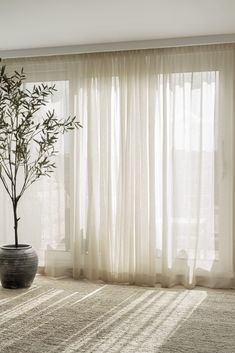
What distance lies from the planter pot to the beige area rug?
0.11 m

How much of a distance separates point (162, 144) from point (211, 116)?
56 cm

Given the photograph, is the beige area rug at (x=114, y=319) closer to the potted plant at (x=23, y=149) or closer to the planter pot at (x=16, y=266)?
the planter pot at (x=16, y=266)

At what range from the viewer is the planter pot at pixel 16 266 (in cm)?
494

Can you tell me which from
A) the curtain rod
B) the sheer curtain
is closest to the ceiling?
the curtain rod

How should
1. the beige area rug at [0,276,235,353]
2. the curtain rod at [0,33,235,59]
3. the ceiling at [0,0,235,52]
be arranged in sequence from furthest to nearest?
the curtain rod at [0,33,235,59] < the ceiling at [0,0,235,52] < the beige area rug at [0,276,235,353]

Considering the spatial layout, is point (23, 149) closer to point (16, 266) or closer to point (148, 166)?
point (16, 266)

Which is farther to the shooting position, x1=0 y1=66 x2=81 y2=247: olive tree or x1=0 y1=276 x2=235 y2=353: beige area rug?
x1=0 y1=66 x2=81 y2=247: olive tree

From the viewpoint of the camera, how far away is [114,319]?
4.07 meters

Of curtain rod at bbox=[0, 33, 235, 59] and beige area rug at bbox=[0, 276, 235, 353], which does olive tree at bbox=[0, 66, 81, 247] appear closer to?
curtain rod at bbox=[0, 33, 235, 59]

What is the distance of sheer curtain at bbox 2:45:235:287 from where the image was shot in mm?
5035

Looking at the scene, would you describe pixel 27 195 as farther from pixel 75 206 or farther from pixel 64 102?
pixel 64 102

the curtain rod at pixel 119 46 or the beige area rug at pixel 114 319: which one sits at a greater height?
the curtain rod at pixel 119 46

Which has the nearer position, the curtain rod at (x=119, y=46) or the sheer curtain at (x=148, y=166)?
the curtain rod at (x=119, y=46)

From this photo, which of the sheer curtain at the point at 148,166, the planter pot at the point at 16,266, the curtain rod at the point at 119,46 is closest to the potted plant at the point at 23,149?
the planter pot at the point at 16,266
